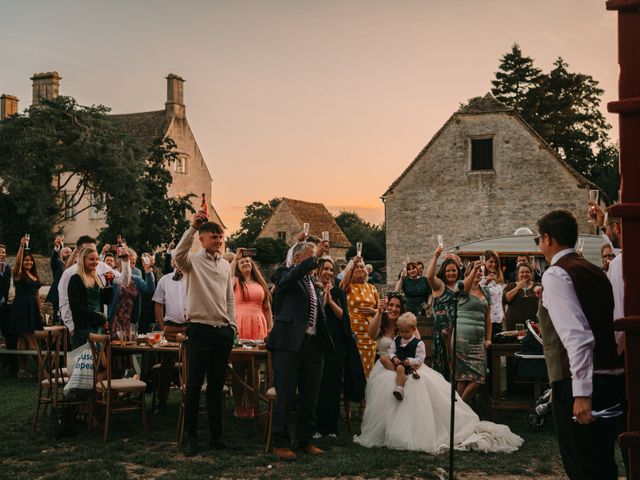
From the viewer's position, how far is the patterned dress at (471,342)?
28.8ft

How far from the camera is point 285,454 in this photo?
7047 millimetres

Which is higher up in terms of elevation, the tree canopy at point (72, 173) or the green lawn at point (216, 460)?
the tree canopy at point (72, 173)

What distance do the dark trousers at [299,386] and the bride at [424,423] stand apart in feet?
2.35

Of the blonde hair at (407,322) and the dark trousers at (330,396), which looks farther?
the blonde hair at (407,322)

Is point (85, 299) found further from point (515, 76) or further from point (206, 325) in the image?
point (515, 76)

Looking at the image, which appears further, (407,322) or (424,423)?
(407,322)

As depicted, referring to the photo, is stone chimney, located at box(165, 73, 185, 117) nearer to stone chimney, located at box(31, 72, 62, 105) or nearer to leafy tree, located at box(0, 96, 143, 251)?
stone chimney, located at box(31, 72, 62, 105)

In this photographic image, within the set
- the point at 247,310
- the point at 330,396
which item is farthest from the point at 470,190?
the point at 330,396

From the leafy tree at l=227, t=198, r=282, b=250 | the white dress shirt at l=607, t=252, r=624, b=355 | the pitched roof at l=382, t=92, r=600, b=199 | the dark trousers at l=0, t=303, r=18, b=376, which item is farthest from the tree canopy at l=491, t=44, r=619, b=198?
the white dress shirt at l=607, t=252, r=624, b=355

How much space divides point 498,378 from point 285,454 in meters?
3.44

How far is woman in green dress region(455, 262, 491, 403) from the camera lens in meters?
8.74

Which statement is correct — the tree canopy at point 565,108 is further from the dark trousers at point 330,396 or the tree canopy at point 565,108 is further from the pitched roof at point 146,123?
the dark trousers at point 330,396

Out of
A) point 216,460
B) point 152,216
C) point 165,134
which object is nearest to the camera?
point 216,460

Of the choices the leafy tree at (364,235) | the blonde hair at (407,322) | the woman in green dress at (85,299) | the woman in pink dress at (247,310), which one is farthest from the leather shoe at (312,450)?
the leafy tree at (364,235)
